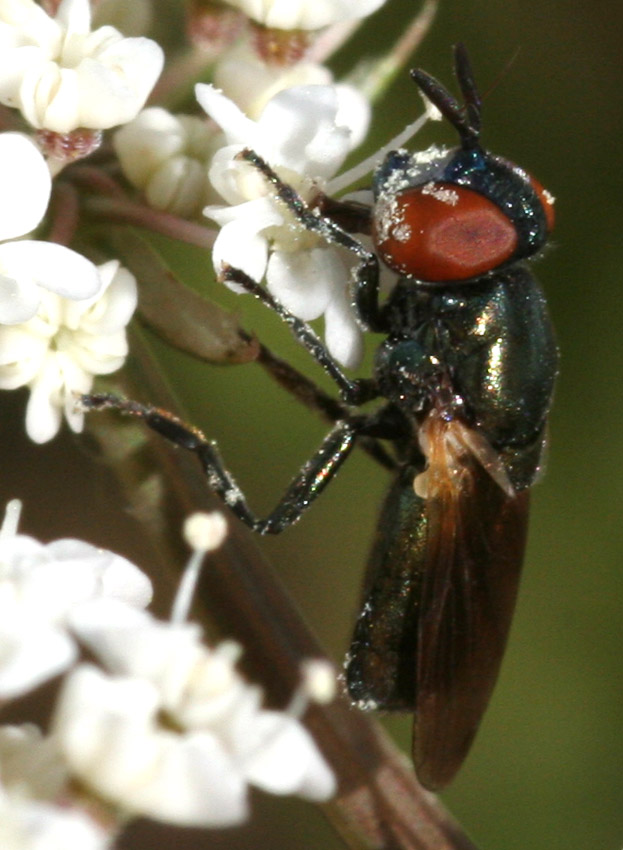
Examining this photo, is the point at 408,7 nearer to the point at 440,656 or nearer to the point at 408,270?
the point at 408,270

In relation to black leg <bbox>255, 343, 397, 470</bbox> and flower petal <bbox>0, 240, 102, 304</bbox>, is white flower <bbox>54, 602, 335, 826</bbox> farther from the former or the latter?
black leg <bbox>255, 343, 397, 470</bbox>

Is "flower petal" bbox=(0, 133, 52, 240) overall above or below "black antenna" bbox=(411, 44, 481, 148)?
below

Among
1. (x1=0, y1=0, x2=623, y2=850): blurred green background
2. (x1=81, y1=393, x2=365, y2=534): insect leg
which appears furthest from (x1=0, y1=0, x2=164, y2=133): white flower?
(x1=0, y1=0, x2=623, y2=850): blurred green background

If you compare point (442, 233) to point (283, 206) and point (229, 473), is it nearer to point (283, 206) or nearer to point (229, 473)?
point (283, 206)

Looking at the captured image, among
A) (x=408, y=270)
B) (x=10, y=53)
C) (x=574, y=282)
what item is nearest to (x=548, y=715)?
(x=574, y=282)

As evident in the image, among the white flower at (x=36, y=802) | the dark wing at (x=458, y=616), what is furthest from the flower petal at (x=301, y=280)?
the white flower at (x=36, y=802)

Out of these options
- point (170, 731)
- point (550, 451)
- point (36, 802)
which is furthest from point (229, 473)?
point (550, 451)

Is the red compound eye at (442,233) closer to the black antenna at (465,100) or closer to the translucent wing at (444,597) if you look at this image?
the black antenna at (465,100)
